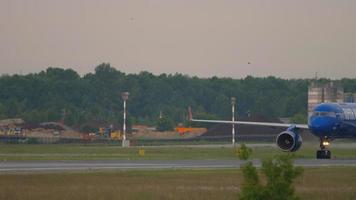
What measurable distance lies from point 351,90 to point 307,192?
143306 mm

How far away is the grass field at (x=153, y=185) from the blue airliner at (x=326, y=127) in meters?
17.2

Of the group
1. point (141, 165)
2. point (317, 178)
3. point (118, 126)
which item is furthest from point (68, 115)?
point (317, 178)

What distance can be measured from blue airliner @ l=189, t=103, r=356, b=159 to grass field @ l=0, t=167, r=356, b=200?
1725 cm

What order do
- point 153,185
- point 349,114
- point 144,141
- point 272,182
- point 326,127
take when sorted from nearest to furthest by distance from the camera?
point 272,182 < point 153,185 < point 326,127 < point 349,114 < point 144,141

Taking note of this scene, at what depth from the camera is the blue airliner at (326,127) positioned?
67.9 metres

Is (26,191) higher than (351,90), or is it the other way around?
(351,90)

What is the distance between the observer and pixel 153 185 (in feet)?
133

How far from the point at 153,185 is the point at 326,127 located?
2939 cm

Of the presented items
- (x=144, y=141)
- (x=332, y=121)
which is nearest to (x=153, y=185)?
(x=332, y=121)

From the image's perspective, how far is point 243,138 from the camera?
414ft

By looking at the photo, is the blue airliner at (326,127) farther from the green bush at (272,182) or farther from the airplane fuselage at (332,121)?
the green bush at (272,182)

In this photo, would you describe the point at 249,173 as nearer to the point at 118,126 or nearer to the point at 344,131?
the point at 344,131

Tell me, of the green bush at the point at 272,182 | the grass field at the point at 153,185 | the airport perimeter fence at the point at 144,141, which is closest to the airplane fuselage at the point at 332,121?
the grass field at the point at 153,185

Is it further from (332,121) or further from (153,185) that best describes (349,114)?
(153,185)
